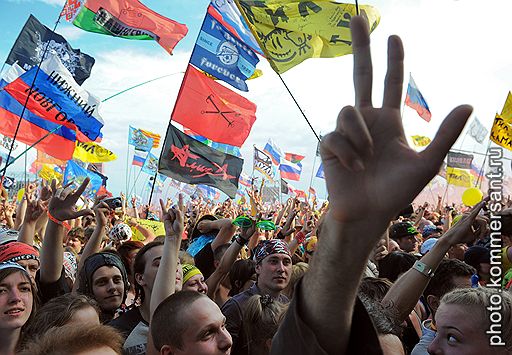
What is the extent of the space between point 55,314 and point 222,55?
6.78m

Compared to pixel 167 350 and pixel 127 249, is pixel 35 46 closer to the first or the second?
pixel 127 249

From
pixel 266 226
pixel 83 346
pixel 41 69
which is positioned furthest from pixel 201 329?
pixel 41 69

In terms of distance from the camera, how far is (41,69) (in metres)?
8.69

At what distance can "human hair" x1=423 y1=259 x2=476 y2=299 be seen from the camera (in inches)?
152

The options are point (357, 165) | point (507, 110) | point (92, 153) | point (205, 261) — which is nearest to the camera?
point (357, 165)

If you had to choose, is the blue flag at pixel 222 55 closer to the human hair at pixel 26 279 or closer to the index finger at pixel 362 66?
the human hair at pixel 26 279

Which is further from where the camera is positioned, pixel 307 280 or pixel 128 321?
pixel 128 321

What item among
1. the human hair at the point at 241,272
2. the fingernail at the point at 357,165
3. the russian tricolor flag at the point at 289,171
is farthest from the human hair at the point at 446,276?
the russian tricolor flag at the point at 289,171

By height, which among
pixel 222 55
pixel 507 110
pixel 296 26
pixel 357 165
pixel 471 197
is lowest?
pixel 357 165

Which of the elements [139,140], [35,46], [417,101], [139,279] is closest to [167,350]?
[139,279]
